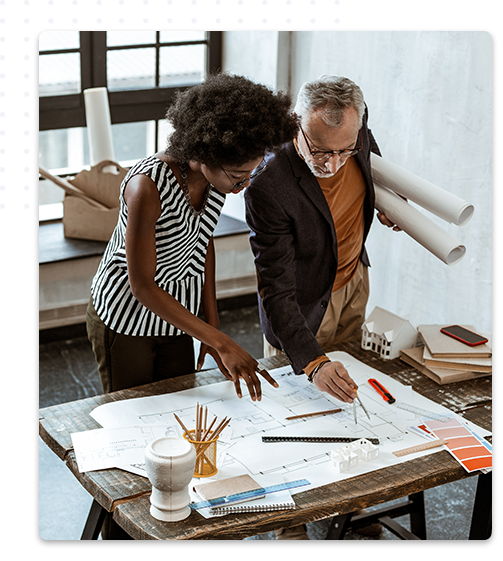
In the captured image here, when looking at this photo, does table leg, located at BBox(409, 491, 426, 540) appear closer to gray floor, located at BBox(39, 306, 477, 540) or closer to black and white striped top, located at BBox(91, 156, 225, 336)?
gray floor, located at BBox(39, 306, 477, 540)

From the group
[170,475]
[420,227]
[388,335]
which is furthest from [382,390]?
[170,475]

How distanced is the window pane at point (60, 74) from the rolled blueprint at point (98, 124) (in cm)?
42

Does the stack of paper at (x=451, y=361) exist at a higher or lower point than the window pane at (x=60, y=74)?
lower

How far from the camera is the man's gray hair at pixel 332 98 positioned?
2.12 meters

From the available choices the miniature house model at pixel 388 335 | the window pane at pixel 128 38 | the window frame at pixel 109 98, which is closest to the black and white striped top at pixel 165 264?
the miniature house model at pixel 388 335

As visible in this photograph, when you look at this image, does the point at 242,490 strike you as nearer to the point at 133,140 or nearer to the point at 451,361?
the point at 451,361

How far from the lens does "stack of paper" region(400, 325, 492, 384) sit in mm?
2363

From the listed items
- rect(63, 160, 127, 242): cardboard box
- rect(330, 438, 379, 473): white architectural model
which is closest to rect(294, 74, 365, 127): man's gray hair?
rect(330, 438, 379, 473): white architectural model

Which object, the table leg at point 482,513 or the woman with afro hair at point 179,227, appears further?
the table leg at point 482,513

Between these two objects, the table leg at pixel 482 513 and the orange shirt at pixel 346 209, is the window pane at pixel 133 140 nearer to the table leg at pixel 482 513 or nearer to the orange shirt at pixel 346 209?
the orange shirt at pixel 346 209

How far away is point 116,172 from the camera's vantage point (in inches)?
175

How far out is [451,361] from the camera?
238 cm

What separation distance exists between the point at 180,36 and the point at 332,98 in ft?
11.0
